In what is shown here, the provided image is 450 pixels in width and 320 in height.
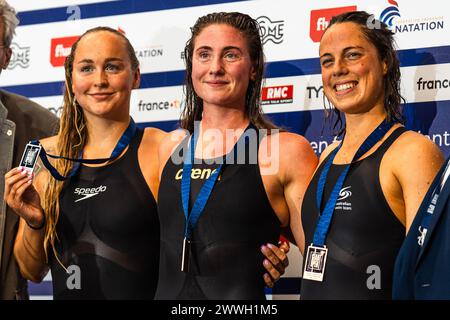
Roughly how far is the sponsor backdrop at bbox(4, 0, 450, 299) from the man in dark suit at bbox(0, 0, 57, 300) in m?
0.38

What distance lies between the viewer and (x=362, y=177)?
320cm

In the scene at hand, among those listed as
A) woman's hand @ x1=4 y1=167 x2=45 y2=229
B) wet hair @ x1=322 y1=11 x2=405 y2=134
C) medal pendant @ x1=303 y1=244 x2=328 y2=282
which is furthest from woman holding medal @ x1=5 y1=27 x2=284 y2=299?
wet hair @ x1=322 y1=11 x2=405 y2=134

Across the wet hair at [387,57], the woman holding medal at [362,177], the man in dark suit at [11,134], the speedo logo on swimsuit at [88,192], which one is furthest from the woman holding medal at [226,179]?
the man in dark suit at [11,134]

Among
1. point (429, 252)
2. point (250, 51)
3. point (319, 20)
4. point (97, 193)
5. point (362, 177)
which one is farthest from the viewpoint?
point (319, 20)

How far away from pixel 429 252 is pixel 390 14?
1551mm

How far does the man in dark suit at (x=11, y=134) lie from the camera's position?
4148mm

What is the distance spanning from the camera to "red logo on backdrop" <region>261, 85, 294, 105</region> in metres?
4.14

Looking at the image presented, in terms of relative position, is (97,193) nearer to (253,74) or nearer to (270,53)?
(253,74)

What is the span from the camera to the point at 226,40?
357cm

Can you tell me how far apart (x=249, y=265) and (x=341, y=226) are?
0.41 metres

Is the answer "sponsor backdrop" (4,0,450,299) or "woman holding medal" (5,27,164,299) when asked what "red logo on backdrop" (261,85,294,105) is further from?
"woman holding medal" (5,27,164,299)

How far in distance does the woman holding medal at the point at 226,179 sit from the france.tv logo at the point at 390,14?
2.07 ft

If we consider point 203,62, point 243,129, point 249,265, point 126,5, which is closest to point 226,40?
point 203,62

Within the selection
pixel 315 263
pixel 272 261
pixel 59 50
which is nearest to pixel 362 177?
pixel 315 263
